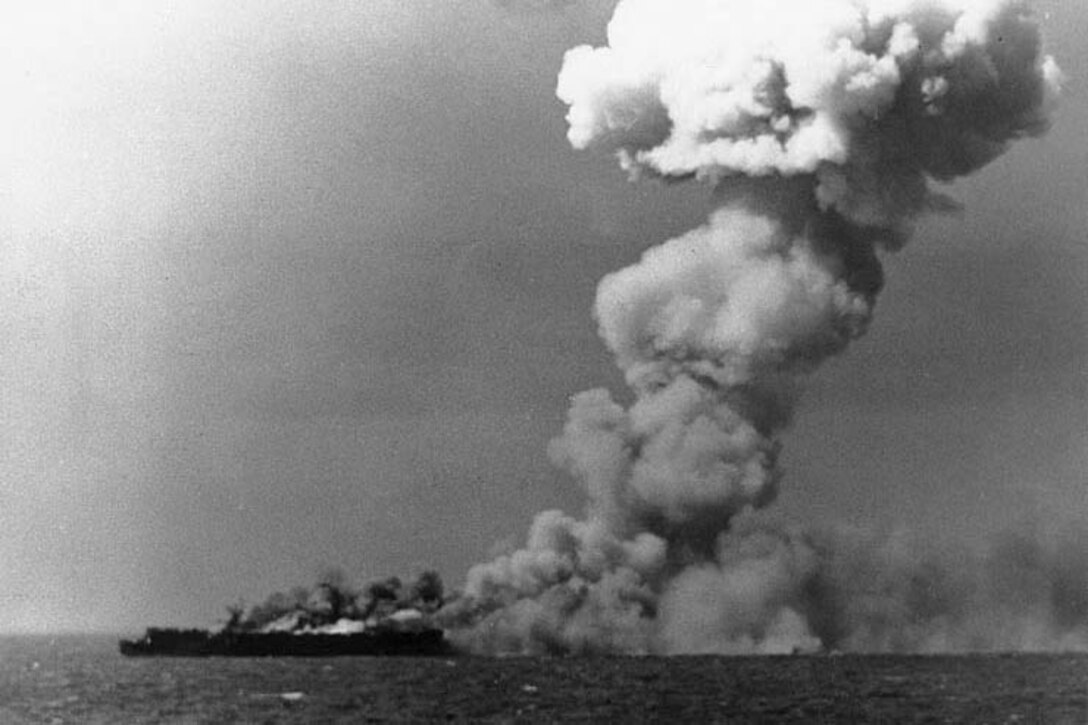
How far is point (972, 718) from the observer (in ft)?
342

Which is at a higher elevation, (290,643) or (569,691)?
(290,643)

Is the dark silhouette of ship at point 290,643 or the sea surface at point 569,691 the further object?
the dark silhouette of ship at point 290,643

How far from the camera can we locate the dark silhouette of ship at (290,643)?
566 feet

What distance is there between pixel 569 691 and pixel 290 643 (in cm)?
6303

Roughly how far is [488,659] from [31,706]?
52964mm

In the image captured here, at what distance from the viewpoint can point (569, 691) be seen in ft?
397

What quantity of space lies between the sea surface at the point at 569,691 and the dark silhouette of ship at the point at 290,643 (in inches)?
98.0

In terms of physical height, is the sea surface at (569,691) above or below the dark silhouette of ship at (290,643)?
below

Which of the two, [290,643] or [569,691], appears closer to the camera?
[569,691]

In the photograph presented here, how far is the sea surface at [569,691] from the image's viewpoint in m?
107

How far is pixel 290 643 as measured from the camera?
179000 millimetres

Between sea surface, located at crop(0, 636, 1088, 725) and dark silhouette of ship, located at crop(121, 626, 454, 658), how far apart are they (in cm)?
249

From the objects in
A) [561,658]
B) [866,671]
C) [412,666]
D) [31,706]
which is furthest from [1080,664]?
[31,706]

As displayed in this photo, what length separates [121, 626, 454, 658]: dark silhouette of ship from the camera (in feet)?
566
